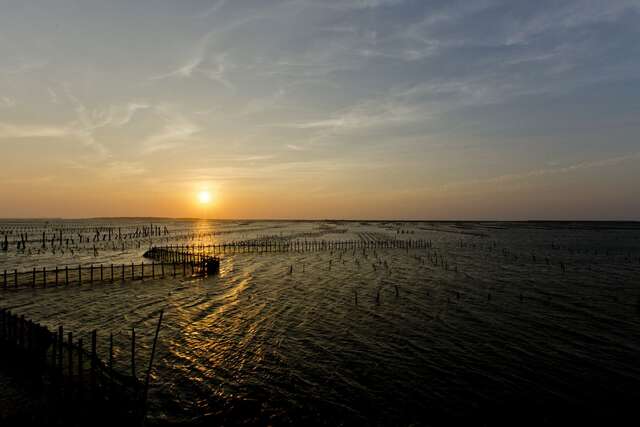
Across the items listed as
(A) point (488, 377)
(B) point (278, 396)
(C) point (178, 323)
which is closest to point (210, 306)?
(C) point (178, 323)

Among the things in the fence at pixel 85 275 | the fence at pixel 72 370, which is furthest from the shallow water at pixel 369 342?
the fence at pixel 85 275

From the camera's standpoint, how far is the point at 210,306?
3022cm

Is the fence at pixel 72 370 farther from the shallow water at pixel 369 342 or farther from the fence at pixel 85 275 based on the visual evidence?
the fence at pixel 85 275

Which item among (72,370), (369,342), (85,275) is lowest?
(369,342)

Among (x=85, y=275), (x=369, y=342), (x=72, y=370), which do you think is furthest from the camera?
(x=85, y=275)

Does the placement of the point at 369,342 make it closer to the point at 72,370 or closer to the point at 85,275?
the point at 72,370

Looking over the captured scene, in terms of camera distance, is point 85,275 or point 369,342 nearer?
point 369,342

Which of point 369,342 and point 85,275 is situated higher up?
point 85,275

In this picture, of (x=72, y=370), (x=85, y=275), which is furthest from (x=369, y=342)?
(x=85, y=275)

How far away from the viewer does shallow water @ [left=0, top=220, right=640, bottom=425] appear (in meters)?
15.0

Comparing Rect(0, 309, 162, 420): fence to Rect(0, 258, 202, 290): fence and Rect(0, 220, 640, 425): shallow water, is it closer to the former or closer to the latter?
Rect(0, 220, 640, 425): shallow water

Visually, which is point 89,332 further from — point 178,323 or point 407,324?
point 407,324

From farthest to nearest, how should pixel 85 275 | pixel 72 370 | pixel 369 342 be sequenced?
pixel 85 275 < pixel 369 342 < pixel 72 370

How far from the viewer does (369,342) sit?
2183 centimetres
